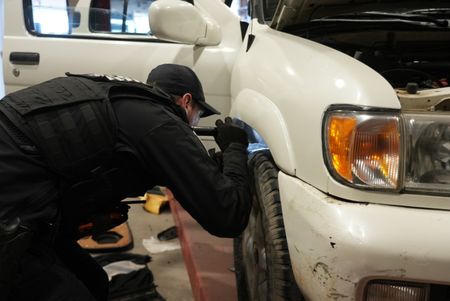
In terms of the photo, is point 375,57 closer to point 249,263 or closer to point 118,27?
point 249,263

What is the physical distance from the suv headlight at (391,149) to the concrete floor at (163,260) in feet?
5.20

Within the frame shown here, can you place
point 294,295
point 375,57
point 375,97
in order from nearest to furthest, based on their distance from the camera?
point 375,97 < point 294,295 < point 375,57

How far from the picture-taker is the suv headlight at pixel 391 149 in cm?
114

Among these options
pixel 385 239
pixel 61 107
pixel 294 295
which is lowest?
pixel 294 295

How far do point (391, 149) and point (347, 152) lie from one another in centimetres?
10

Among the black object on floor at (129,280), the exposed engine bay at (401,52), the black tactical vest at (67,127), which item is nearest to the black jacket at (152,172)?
the black tactical vest at (67,127)

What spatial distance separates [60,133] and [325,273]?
81 cm

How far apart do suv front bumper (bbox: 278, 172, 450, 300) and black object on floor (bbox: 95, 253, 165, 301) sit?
4.69 feet

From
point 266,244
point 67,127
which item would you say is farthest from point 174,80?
point 266,244

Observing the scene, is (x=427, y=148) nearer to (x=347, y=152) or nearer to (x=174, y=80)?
(x=347, y=152)

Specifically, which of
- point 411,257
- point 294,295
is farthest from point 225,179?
point 411,257

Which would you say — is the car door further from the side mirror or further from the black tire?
the black tire

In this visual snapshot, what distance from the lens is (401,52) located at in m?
1.88

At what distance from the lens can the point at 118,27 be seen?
2969mm
